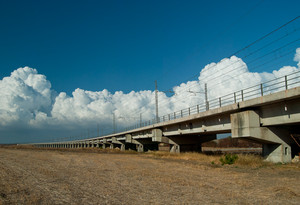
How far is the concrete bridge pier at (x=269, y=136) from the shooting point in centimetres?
1866

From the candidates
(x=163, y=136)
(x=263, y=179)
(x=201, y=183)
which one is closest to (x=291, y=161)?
(x=263, y=179)

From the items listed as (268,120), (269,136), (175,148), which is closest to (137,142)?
(175,148)

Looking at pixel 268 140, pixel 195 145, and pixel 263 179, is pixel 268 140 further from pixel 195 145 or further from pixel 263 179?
pixel 195 145

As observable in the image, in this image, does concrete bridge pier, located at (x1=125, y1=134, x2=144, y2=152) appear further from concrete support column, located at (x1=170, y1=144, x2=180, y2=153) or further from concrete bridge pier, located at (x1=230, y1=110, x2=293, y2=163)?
concrete bridge pier, located at (x1=230, y1=110, x2=293, y2=163)

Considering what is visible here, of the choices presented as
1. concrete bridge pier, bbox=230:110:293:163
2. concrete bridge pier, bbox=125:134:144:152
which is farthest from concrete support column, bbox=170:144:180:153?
concrete bridge pier, bbox=230:110:293:163

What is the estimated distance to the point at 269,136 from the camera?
18688 millimetres

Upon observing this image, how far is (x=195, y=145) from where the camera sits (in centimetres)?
3734

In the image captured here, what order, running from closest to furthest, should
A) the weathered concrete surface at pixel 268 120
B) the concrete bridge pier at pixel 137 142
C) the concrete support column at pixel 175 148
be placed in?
the weathered concrete surface at pixel 268 120
the concrete support column at pixel 175 148
the concrete bridge pier at pixel 137 142

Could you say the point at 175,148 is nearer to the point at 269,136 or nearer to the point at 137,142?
the point at 137,142

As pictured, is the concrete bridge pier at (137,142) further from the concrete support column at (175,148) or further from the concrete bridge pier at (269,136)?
the concrete bridge pier at (269,136)

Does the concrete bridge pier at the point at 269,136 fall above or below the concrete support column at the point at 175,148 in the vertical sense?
above

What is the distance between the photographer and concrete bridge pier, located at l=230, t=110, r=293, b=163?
61.2 ft

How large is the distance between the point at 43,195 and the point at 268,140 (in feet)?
51.2

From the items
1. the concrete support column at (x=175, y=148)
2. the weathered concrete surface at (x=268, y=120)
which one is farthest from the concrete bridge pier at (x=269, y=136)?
the concrete support column at (x=175, y=148)
